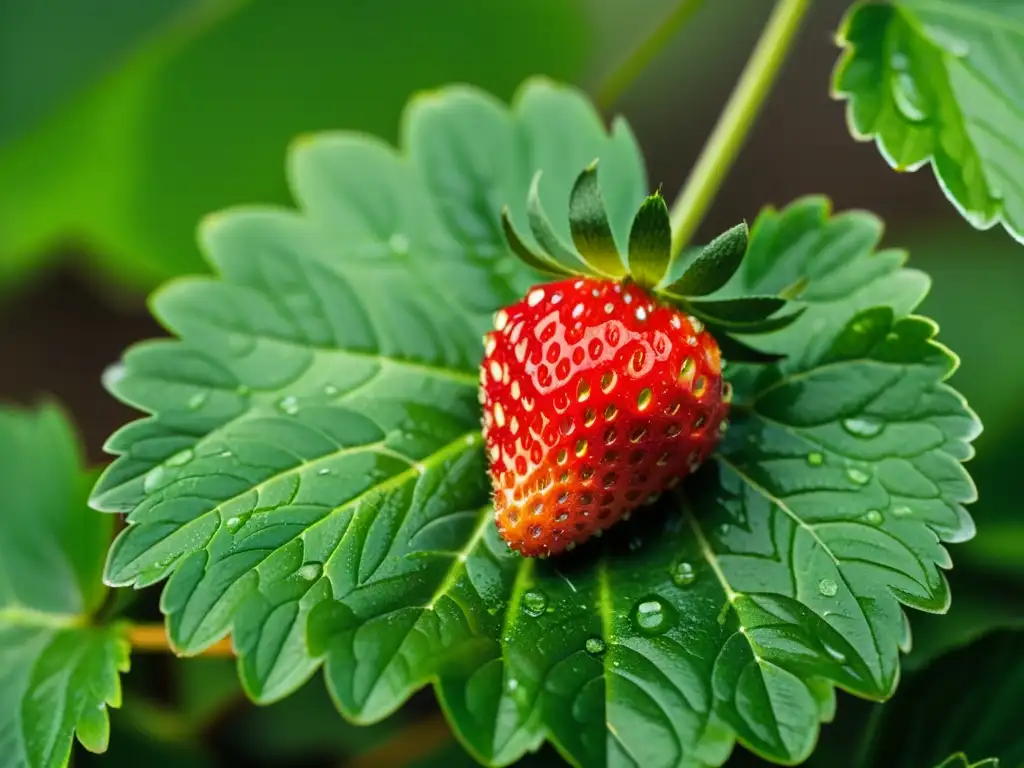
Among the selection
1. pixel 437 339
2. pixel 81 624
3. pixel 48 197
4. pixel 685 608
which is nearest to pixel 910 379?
pixel 685 608

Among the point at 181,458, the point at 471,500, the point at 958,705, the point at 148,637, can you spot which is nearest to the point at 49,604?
the point at 148,637

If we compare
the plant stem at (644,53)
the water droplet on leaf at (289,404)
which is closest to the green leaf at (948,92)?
the plant stem at (644,53)

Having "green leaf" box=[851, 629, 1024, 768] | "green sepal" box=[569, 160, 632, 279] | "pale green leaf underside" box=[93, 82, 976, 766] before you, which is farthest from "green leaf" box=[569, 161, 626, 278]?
"green leaf" box=[851, 629, 1024, 768]

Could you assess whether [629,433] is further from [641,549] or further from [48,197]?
[48,197]

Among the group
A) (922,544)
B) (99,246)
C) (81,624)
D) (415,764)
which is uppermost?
(99,246)

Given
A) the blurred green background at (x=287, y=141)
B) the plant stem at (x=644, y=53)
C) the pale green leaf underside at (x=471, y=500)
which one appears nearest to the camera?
the pale green leaf underside at (x=471, y=500)

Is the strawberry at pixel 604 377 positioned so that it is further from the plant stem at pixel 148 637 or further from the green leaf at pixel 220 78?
the green leaf at pixel 220 78
